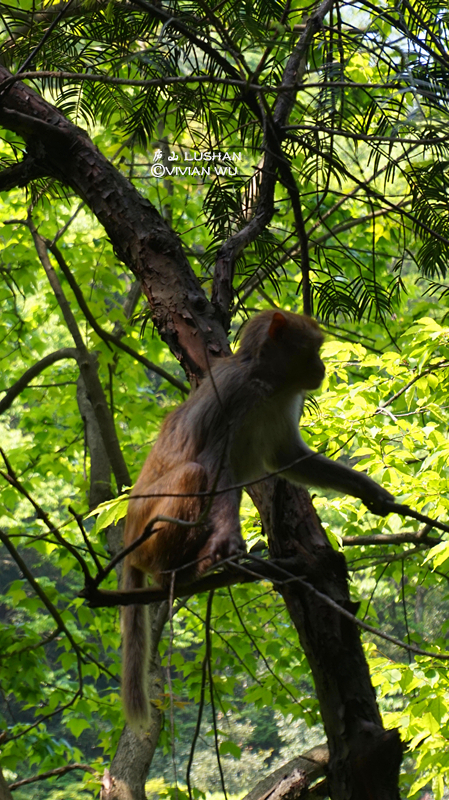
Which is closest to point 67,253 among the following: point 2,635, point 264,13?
point 2,635

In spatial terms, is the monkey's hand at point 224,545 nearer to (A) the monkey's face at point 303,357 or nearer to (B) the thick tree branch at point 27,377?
(A) the monkey's face at point 303,357

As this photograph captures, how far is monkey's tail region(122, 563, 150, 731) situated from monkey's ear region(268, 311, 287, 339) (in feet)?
3.28

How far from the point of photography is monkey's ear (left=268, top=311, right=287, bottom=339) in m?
2.43

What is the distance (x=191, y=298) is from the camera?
8.25 feet

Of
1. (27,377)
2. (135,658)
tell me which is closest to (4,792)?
(135,658)

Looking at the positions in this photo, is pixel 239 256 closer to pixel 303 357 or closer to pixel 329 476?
pixel 303 357

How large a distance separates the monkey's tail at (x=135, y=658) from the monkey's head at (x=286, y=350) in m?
0.89

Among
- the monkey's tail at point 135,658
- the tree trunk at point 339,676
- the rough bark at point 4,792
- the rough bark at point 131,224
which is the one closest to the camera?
the tree trunk at point 339,676

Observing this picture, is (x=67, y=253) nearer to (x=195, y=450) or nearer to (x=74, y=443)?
(x=74, y=443)

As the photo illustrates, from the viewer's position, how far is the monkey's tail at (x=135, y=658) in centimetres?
236

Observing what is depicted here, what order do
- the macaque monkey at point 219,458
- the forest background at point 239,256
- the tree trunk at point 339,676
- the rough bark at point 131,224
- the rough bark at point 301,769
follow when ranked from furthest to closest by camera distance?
the rough bark at point 301,769 < the rough bark at point 131,224 < the macaque monkey at point 219,458 < the forest background at point 239,256 < the tree trunk at point 339,676

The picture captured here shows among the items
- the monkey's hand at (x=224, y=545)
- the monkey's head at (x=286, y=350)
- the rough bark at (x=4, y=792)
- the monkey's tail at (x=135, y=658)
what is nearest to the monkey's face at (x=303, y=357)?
the monkey's head at (x=286, y=350)

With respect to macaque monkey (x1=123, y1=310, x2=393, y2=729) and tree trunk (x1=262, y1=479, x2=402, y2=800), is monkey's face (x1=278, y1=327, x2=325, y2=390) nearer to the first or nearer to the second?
macaque monkey (x1=123, y1=310, x2=393, y2=729)

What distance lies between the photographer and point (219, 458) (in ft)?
7.42
